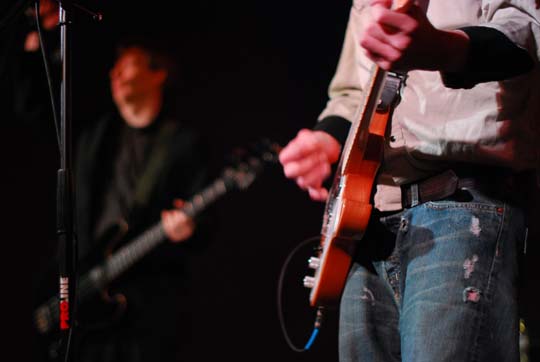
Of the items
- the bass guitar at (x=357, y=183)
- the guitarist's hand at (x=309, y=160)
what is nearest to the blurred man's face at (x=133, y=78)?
the guitarist's hand at (x=309, y=160)

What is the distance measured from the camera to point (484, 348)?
3.54 ft

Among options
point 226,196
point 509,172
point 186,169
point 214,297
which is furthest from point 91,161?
point 509,172

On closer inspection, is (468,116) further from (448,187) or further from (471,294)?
(471,294)

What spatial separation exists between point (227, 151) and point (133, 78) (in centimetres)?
72

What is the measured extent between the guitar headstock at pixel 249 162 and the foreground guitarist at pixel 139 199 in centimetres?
18

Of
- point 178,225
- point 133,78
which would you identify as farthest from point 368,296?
point 133,78

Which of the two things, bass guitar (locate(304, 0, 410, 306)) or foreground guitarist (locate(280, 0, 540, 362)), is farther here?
bass guitar (locate(304, 0, 410, 306))

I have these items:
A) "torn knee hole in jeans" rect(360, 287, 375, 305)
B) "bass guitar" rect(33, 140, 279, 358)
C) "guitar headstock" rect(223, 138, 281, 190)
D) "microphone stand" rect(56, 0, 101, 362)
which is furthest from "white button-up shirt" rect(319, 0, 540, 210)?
"bass guitar" rect(33, 140, 279, 358)

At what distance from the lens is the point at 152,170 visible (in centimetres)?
370

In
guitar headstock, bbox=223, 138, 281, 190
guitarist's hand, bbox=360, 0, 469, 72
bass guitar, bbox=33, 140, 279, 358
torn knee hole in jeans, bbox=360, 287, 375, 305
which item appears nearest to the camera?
guitarist's hand, bbox=360, 0, 469, 72

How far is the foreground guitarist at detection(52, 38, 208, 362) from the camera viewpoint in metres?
3.40

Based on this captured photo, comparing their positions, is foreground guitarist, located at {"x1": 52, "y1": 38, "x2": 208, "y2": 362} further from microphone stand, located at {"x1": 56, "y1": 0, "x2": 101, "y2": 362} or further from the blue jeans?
the blue jeans

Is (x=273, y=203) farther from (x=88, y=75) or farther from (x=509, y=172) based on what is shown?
(x=509, y=172)

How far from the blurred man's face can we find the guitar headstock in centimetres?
75
